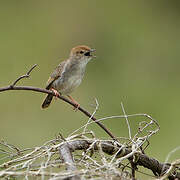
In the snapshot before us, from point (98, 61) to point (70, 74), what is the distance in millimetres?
4238

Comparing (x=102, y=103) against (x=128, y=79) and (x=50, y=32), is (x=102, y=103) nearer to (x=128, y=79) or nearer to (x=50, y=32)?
(x=128, y=79)

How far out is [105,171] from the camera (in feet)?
7.00

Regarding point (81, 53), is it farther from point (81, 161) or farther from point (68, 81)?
point (81, 161)

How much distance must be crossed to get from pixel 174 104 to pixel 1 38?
350 centimetres

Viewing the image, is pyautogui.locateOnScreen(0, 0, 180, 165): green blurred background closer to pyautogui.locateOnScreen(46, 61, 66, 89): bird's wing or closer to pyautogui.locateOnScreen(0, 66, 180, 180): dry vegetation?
pyautogui.locateOnScreen(46, 61, 66, 89): bird's wing

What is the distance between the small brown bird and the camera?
16.5ft

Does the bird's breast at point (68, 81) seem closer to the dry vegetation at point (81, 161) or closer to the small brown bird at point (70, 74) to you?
the small brown bird at point (70, 74)

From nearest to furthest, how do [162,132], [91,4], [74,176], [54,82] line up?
[74,176] < [54,82] < [162,132] < [91,4]

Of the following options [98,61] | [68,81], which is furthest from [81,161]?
[98,61]

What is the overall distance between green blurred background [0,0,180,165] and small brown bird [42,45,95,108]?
2015mm

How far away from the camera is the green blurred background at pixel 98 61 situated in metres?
7.73

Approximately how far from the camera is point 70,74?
5.10 m

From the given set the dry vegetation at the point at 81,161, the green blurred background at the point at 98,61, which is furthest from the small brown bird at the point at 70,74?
the dry vegetation at the point at 81,161

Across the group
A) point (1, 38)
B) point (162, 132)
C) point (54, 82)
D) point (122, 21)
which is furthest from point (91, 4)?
point (54, 82)
